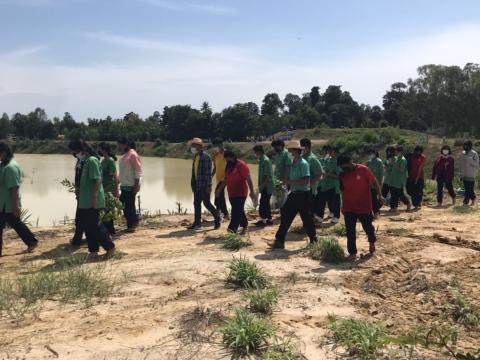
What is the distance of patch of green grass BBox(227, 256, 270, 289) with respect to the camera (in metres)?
4.97

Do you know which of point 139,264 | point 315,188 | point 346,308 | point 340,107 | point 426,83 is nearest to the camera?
point 346,308

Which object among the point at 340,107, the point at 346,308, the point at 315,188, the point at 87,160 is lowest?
the point at 346,308

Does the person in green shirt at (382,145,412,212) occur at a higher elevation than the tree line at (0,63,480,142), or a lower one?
lower

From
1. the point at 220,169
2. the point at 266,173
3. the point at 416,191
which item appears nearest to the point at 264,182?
the point at 266,173

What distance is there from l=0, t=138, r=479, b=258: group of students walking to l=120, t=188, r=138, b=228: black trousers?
16mm

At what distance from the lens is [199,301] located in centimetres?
462

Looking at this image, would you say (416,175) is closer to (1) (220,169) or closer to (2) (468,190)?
(2) (468,190)

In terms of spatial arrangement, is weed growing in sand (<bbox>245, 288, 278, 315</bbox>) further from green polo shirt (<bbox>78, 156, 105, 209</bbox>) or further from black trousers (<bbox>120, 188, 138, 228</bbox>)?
black trousers (<bbox>120, 188, 138, 228</bbox>)

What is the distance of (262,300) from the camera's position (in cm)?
431

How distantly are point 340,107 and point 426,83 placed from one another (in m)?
26.0

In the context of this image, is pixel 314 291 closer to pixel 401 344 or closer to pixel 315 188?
pixel 401 344

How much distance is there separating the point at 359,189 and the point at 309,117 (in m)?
64.5

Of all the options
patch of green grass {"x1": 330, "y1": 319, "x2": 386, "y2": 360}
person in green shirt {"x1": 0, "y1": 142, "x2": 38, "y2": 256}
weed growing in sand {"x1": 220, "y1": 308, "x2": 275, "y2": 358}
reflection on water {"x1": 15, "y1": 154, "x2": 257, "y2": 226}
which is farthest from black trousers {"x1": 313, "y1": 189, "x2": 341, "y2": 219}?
reflection on water {"x1": 15, "y1": 154, "x2": 257, "y2": 226}

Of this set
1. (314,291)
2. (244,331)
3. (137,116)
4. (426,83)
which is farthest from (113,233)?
(137,116)
